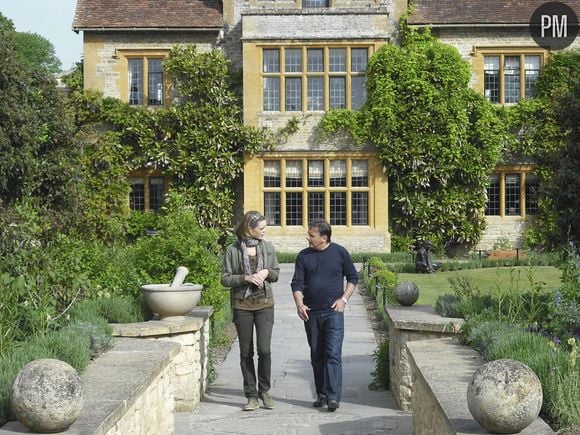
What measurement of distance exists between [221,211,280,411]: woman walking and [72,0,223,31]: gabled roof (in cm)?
2009

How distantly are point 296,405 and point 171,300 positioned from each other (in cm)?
157

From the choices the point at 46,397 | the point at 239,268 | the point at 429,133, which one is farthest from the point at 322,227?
the point at 429,133

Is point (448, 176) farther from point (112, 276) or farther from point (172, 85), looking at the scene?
point (112, 276)

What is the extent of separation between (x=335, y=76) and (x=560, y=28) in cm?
668

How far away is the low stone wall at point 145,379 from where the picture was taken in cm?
570

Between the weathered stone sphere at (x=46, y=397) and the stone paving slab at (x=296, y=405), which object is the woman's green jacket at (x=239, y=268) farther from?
the weathered stone sphere at (x=46, y=397)

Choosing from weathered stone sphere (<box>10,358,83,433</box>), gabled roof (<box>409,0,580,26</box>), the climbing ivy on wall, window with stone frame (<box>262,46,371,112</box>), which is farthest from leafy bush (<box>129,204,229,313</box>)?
gabled roof (<box>409,0,580,26</box>)

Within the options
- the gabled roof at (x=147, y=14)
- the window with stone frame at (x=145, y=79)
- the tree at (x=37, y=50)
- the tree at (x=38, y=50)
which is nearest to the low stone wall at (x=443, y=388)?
the window with stone frame at (x=145, y=79)

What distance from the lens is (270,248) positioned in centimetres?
934

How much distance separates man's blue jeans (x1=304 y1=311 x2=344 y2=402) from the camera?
29.8 feet

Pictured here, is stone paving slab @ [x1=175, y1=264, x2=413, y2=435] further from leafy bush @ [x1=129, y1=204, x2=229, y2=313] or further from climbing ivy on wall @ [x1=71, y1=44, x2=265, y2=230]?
climbing ivy on wall @ [x1=71, y1=44, x2=265, y2=230]

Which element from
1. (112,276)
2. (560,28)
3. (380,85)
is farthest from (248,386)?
(560,28)

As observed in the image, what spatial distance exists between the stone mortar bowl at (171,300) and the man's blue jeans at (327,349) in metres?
1.18

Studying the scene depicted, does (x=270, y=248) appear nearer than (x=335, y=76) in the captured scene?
Yes
